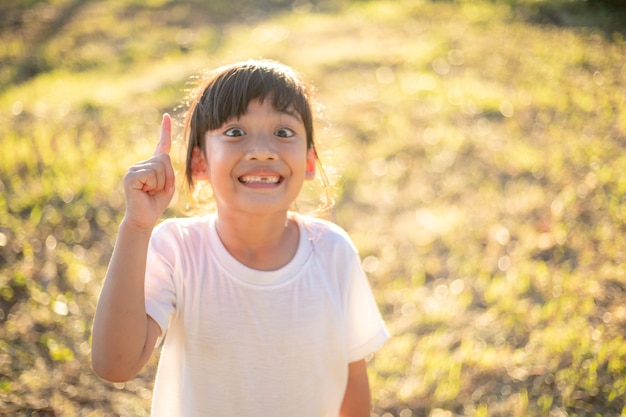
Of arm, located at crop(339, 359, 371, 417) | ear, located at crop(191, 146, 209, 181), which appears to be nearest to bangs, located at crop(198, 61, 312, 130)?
ear, located at crop(191, 146, 209, 181)

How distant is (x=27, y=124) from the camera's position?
507cm

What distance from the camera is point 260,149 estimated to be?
1.89m

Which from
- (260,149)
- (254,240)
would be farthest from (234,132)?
(254,240)

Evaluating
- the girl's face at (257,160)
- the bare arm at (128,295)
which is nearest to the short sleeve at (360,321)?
the girl's face at (257,160)

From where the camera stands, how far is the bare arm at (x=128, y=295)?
5.45ft

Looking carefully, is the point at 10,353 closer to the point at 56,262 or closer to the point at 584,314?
the point at 56,262

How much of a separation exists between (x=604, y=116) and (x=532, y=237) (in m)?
1.76

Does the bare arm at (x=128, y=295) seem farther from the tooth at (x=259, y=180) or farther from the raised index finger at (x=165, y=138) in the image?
the tooth at (x=259, y=180)

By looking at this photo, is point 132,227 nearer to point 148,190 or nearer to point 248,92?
point 148,190

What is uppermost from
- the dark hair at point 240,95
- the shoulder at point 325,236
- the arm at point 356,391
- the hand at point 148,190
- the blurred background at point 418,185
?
the dark hair at point 240,95

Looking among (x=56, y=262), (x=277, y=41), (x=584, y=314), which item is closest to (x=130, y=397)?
(x=56, y=262)

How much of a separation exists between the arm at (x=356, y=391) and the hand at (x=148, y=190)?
81 centimetres

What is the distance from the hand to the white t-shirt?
18cm

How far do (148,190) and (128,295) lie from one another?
26 centimetres
